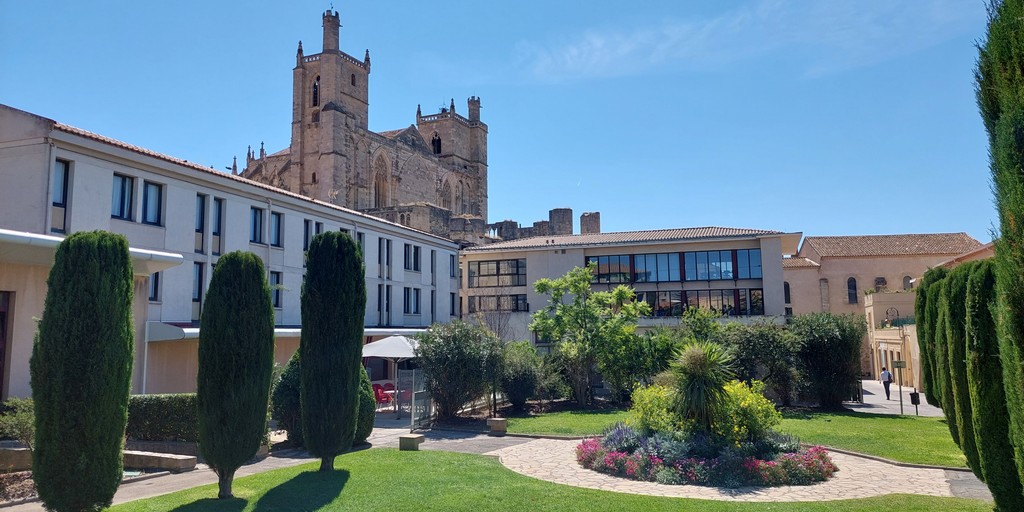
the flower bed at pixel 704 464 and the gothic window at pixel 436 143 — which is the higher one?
the gothic window at pixel 436 143

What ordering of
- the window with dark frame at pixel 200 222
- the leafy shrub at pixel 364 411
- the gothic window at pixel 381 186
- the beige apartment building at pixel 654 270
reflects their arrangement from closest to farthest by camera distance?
1. the leafy shrub at pixel 364 411
2. the window with dark frame at pixel 200 222
3. the beige apartment building at pixel 654 270
4. the gothic window at pixel 381 186

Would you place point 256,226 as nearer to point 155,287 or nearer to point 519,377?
point 155,287

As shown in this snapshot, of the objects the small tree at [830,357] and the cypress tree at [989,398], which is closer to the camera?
the cypress tree at [989,398]

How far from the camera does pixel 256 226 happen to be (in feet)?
94.0

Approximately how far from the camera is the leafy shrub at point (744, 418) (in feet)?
47.1

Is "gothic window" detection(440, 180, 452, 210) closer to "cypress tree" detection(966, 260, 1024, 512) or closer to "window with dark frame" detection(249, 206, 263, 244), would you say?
"window with dark frame" detection(249, 206, 263, 244)

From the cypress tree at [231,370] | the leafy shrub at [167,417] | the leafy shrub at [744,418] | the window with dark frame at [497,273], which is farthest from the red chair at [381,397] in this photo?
the window with dark frame at [497,273]

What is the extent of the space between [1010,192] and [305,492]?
37.4ft

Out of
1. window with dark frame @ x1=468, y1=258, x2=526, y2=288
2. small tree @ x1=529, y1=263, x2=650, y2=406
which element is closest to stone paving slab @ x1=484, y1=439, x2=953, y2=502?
small tree @ x1=529, y1=263, x2=650, y2=406

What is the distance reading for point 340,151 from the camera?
62.3 meters

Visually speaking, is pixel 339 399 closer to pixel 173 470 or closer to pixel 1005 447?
pixel 173 470

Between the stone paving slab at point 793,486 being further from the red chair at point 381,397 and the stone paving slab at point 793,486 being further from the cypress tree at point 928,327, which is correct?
the red chair at point 381,397

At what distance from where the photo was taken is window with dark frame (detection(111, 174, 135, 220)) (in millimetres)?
21969

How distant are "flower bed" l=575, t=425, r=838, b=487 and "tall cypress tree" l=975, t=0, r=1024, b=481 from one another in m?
7.43
